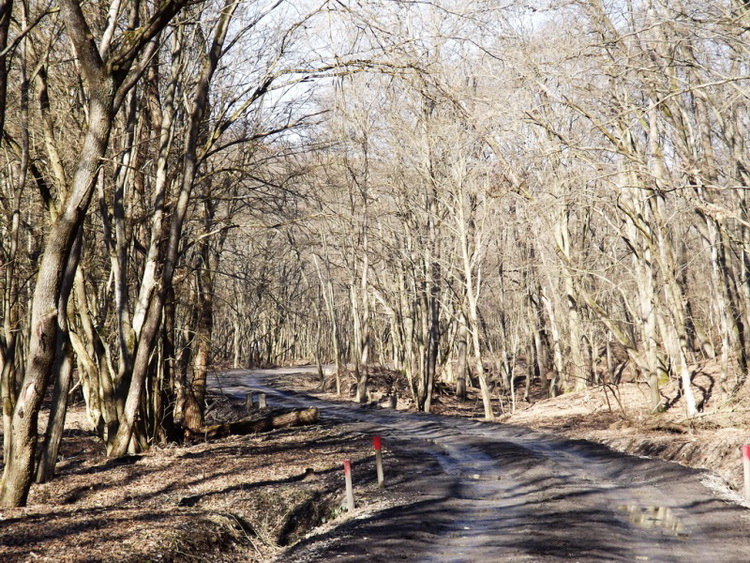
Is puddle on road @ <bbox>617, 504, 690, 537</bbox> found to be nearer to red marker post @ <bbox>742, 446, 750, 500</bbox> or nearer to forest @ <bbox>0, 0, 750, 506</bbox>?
red marker post @ <bbox>742, 446, 750, 500</bbox>

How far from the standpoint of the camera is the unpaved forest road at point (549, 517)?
8.54 m

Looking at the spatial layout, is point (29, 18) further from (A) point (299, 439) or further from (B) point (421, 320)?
(B) point (421, 320)

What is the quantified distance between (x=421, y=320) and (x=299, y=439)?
16.7 meters

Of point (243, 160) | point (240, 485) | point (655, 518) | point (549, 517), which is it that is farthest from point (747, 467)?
point (243, 160)

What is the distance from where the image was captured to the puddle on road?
9523 mm

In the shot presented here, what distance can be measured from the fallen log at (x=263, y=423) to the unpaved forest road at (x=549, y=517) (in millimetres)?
7178

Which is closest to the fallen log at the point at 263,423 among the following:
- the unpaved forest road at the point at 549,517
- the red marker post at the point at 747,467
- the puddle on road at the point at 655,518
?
the unpaved forest road at the point at 549,517

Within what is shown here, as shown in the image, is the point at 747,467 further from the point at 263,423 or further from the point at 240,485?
the point at 263,423

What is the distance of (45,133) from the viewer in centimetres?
1378

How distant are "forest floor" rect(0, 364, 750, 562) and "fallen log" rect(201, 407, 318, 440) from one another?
0.55 meters

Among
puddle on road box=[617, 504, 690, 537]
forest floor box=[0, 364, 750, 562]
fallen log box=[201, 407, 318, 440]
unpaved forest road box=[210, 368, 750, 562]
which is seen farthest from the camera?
fallen log box=[201, 407, 318, 440]

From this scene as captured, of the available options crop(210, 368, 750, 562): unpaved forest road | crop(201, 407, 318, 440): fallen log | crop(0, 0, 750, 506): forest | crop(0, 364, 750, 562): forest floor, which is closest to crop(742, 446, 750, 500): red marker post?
crop(210, 368, 750, 562): unpaved forest road

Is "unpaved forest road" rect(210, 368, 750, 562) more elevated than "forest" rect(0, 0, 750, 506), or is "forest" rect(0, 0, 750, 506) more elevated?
"forest" rect(0, 0, 750, 506)

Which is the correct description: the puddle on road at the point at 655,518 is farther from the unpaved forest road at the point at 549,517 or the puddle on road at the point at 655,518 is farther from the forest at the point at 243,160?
the forest at the point at 243,160
